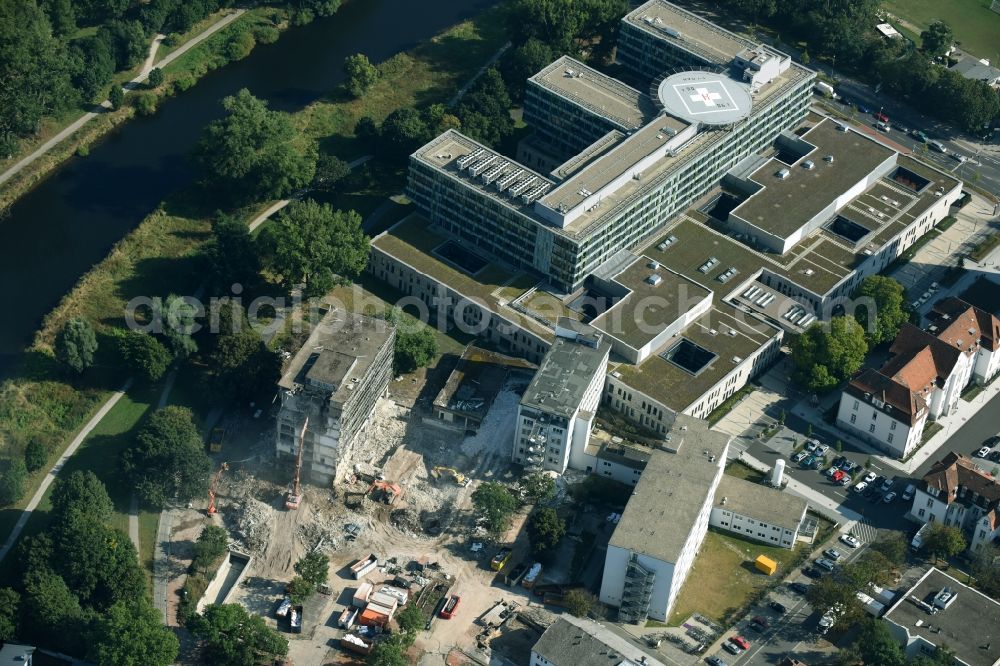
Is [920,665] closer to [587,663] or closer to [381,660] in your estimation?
[587,663]

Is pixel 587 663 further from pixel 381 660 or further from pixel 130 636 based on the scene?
pixel 130 636

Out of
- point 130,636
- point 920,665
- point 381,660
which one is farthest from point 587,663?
point 130,636

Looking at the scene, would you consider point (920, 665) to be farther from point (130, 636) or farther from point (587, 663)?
point (130, 636)

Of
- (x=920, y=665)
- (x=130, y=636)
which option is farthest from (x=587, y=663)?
(x=130, y=636)

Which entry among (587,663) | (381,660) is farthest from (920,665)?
(381,660)

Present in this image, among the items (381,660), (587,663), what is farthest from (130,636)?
(587,663)
